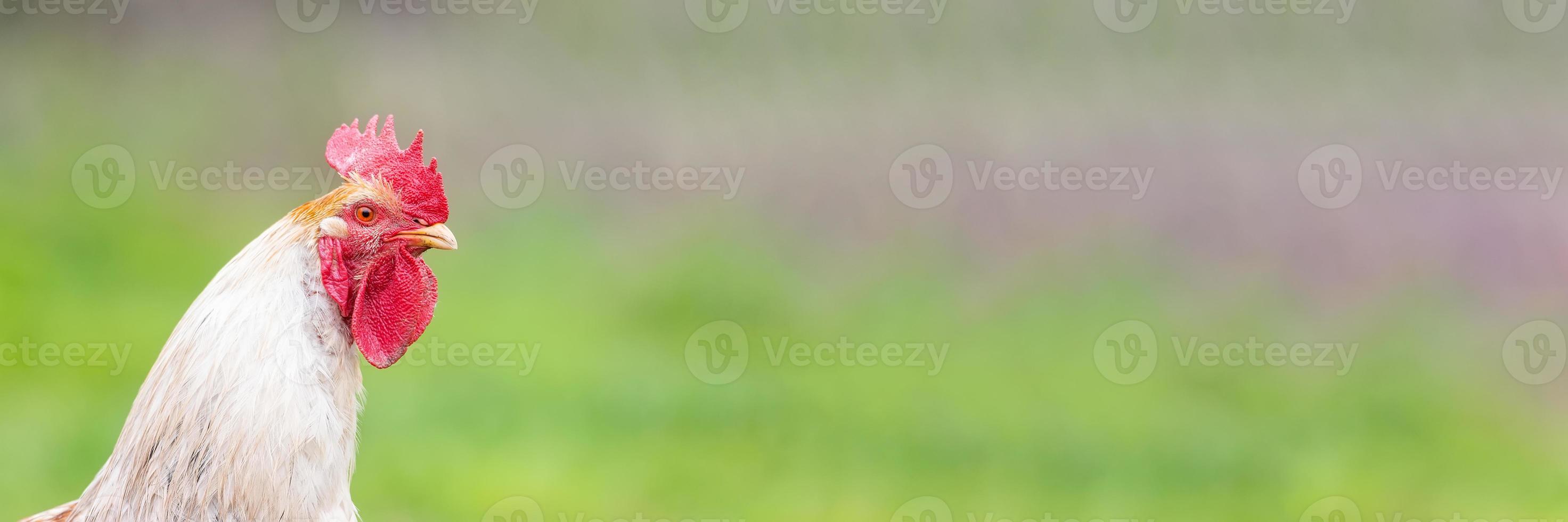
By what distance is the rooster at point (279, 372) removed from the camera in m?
2.36

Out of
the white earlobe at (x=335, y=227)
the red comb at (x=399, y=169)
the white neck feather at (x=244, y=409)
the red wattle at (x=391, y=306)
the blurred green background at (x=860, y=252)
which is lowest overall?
the white neck feather at (x=244, y=409)

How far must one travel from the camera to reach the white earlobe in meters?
2.46

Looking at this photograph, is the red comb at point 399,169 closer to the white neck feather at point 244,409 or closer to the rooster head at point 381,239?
the rooster head at point 381,239

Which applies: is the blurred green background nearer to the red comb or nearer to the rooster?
the rooster

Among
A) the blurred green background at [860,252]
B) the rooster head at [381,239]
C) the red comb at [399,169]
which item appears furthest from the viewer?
the blurred green background at [860,252]

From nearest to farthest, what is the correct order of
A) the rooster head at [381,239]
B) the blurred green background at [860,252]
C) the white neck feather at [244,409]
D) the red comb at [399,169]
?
the white neck feather at [244,409] → the rooster head at [381,239] → the red comb at [399,169] → the blurred green background at [860,252]

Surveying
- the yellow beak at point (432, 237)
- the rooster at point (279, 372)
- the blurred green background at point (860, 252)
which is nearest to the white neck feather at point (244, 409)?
the rooster at point (279, 372)

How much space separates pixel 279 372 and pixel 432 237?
1.48ft

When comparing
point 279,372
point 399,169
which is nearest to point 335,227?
point 399,169

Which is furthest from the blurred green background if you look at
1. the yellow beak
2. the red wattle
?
the yellow beak

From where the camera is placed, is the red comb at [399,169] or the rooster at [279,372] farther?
the red comb at [399,169]

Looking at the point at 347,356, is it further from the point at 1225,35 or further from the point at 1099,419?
the point at 1225,35

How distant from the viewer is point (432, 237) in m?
2.58

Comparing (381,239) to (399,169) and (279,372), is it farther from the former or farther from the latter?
(279,372)
